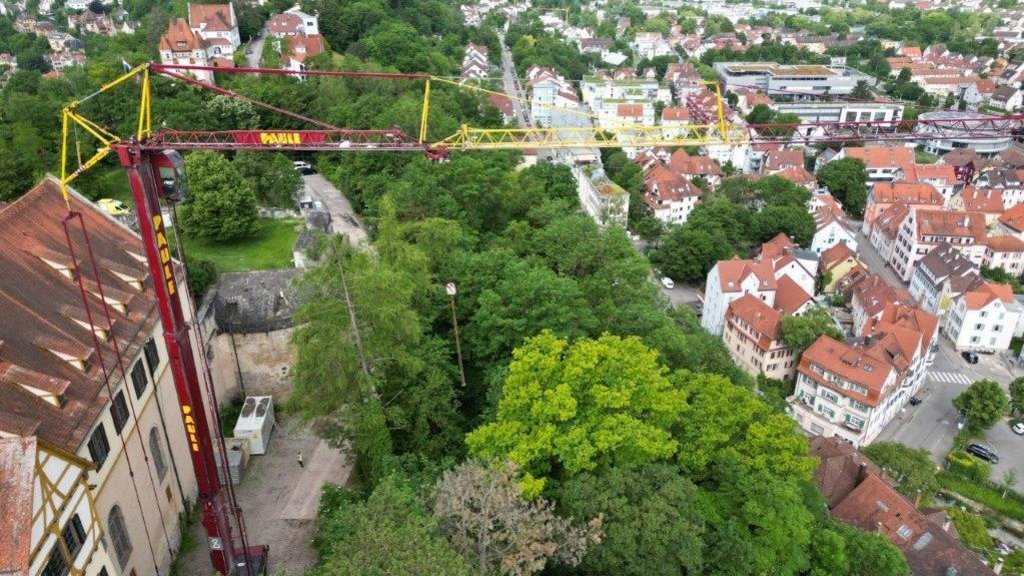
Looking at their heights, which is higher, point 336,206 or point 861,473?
point 336,206

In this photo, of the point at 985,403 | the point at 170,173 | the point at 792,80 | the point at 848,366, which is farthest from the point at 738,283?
the point at 792,80

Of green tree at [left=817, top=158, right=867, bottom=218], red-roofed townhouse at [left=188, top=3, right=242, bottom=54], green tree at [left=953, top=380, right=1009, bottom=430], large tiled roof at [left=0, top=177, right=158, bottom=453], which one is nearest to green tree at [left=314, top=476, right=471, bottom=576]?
large tiled roof at [left=0, top=177, right=158, bottom=453]

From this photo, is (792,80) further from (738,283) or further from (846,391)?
(846,391)

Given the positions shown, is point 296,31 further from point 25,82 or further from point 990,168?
point 990,168

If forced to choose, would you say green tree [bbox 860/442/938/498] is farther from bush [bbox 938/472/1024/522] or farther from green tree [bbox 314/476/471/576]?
green tree [bbox 314/476/471/576]

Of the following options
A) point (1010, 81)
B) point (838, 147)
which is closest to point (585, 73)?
point (838, 147)
